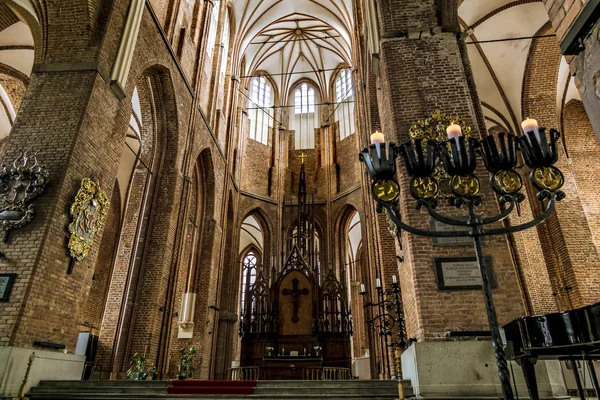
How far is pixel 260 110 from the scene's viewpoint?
22531 mm

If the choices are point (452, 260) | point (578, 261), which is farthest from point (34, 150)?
point (578, 261)

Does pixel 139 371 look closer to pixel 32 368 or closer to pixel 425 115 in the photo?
pixel 32 368

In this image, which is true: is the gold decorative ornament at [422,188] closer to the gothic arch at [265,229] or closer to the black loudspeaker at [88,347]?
the black loudspeaker at [88,347]

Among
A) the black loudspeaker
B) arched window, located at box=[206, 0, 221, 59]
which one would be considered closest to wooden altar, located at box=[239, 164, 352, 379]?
the black loudspeaker

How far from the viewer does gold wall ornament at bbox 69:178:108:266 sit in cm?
652

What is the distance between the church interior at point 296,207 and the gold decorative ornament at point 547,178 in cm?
2

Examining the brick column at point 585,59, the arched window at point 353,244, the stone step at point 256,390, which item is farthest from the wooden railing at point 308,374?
the arched window at point 353,244

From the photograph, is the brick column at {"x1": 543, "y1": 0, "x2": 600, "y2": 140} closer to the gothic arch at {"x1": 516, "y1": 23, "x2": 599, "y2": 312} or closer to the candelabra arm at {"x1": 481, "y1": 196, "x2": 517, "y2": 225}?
the candelabra arm at {"x1": 481, "y1": 196, "x2": 517, "y2": 225}

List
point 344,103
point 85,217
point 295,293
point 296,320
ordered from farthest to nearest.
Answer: point 344,103 < point 295,293 < point 296,320 < point 85,217

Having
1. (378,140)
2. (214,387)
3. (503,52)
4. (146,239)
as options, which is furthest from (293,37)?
(378,140)

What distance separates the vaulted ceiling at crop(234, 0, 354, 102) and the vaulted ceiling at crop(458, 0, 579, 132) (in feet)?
28.7

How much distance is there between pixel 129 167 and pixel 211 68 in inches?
213

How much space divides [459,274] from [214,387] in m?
4.09

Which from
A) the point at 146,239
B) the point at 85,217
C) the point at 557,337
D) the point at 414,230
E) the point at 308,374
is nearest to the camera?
the point at 414,230
